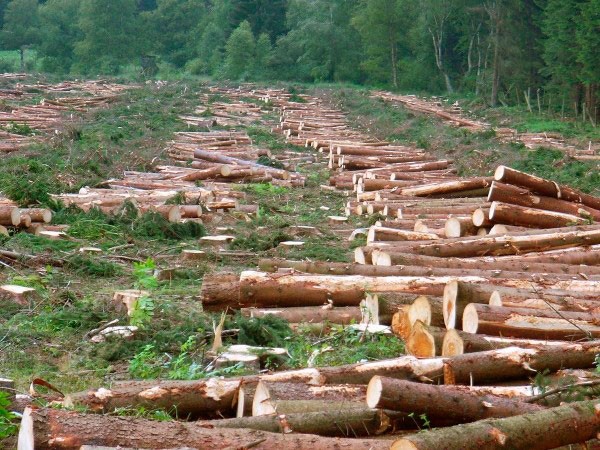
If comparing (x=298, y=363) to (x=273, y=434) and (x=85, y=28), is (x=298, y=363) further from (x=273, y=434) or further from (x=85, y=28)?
(x=85, y=28)

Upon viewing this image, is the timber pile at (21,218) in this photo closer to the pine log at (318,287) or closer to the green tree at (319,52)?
the pine log at (318,287)

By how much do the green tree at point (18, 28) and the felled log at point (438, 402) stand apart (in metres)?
69.7

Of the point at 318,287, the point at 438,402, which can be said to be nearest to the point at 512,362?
the point at 438,402

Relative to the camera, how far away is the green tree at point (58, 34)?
231ft

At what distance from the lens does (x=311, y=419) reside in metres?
4.81

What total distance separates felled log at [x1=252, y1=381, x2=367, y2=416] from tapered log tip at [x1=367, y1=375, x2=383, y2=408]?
18 centimetres

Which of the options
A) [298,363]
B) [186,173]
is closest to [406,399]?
[298,363]

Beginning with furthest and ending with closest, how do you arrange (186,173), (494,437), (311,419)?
(186,173) < (311,419) < (494,437)

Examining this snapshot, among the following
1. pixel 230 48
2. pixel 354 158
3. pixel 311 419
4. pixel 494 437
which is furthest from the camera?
pixel 230 48

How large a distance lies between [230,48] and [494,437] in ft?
203

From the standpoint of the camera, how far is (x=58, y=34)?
235 ft

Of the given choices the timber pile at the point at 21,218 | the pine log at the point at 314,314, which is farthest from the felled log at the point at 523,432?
the timber pile at the point at 21,218

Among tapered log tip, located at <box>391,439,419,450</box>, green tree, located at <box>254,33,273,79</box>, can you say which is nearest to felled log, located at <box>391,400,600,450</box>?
tapered log tip, located at <box>391,439,419,450</box>

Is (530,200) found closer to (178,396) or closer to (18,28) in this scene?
(178,396)
